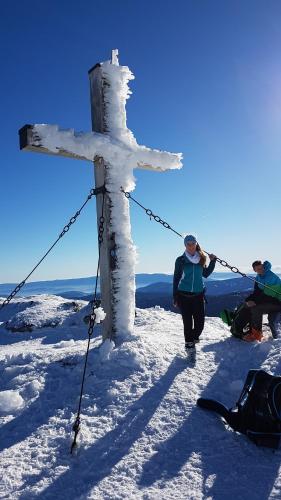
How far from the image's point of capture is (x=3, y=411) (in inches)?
182

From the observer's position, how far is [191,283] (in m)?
6.48

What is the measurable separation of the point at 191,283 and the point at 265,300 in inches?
73.9

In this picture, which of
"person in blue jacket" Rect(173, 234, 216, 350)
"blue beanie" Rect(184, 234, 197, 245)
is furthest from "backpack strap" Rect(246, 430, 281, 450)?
"blue beanie" Rect(184, 234, 197, 245)

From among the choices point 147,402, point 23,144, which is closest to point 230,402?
point 147,402

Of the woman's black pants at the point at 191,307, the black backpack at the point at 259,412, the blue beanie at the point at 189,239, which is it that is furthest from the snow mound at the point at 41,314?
the black backpack at the point at 259,412

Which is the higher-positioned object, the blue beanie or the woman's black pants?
the blue beanie

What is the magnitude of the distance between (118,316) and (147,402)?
1.77 meters

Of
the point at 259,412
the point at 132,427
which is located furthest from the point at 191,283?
the point at 132,427

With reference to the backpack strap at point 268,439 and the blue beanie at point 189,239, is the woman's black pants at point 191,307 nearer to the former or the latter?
the blue beanie at point 189,239

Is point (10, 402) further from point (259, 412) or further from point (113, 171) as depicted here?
point (113, 171)

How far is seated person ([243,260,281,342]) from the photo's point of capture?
736 centimetres

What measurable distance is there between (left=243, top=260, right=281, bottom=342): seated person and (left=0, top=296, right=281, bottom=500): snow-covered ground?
802mm

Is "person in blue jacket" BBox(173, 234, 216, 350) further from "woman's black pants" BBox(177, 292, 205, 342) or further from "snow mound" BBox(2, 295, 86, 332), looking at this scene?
"snow mound" BBox(2, 295, 86, 332)

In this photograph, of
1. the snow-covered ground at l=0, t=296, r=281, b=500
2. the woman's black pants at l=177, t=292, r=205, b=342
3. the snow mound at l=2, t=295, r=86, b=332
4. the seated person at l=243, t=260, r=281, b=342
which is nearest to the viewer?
the snow-covered ground at l=0, t=296, r=281, b=500
